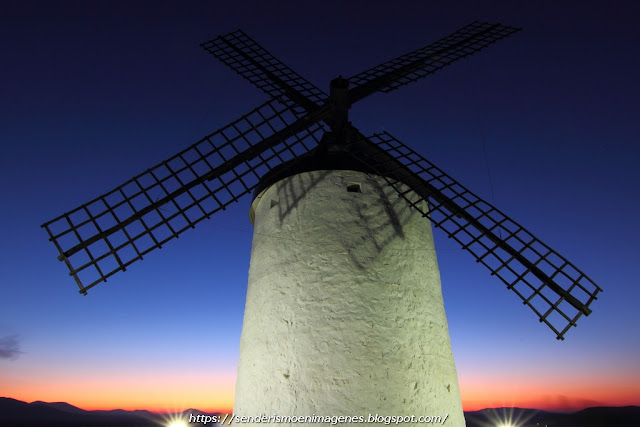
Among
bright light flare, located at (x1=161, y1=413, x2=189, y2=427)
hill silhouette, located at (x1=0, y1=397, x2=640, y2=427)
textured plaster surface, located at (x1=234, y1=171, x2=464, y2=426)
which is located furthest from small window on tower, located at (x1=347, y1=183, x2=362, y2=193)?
hill silhouette, located at (x1=0, y1=397, x2=640, y2=427)

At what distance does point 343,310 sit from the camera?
16.9 feet

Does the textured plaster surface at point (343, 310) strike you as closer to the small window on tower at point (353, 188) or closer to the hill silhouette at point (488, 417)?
the small window on tower at point (353, 188)

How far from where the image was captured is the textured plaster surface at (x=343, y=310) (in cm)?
482

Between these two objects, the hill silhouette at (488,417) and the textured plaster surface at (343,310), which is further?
the hill silhouette at (488,417)

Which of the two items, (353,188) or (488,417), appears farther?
(488,417)

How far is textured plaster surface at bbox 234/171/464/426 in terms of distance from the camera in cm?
482

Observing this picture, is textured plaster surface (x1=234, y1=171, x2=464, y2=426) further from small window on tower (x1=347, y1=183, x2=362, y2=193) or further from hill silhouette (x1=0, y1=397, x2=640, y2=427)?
hill silhouette (x1=0, y1=397, x2=640, y2=427)

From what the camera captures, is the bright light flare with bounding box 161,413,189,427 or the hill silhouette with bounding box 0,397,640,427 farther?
the hill silhouette with bounding box 0,397,640,427

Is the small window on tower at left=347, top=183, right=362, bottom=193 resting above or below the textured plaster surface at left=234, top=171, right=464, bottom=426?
above

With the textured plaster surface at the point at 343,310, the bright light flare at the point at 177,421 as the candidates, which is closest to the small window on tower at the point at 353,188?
the textured plaster surface at the point at 343,310

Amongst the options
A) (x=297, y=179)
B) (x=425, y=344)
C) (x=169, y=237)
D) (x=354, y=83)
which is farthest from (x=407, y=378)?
(x=354, y=83)

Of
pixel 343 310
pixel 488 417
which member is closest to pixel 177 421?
pixel 343 310

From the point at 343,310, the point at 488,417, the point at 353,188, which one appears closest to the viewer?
the point at 343,310

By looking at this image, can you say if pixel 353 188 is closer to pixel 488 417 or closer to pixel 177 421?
pixel 177 421
